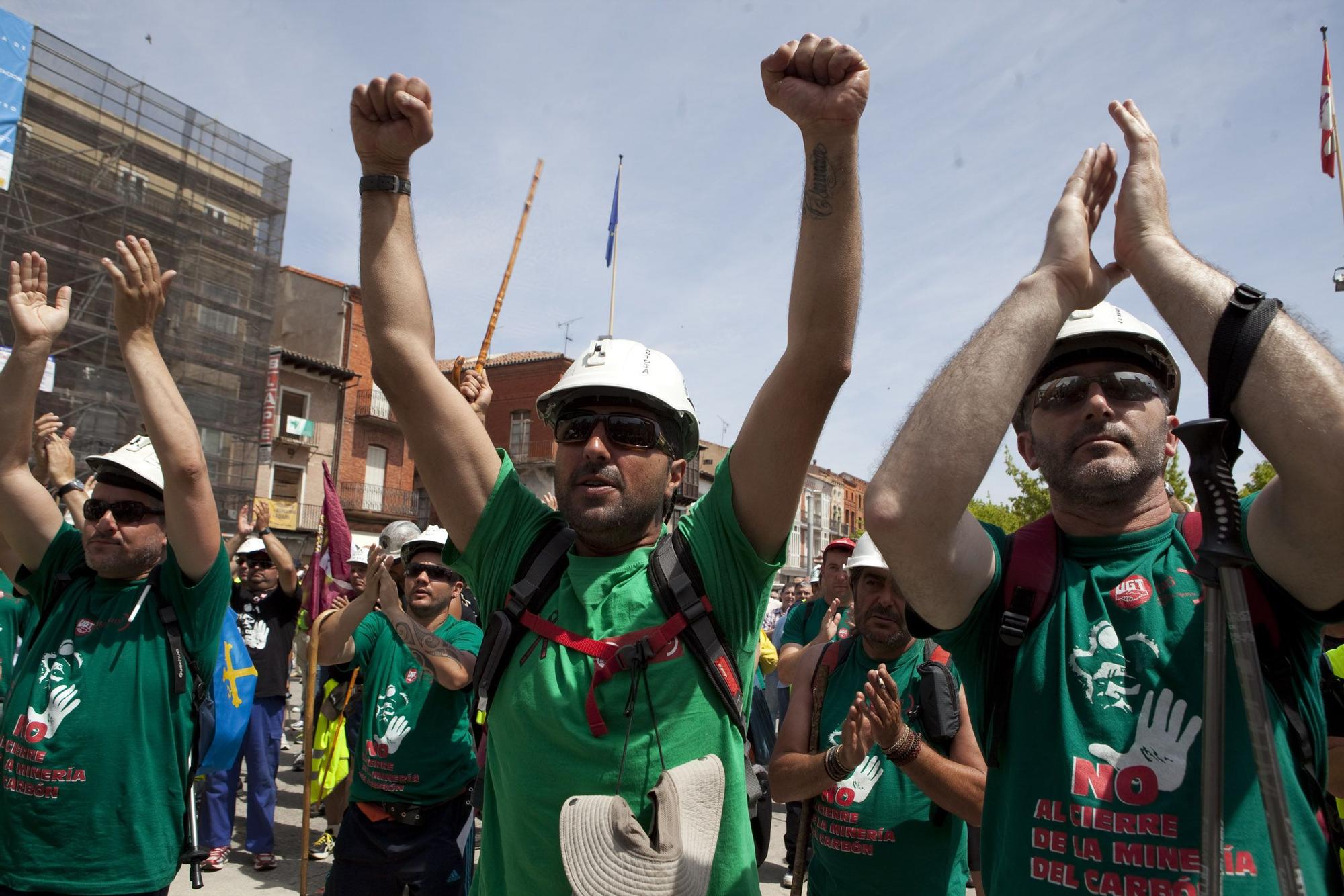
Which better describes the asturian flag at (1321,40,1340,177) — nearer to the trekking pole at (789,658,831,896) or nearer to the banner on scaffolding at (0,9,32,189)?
the trekking pole at (789,658,831,896)

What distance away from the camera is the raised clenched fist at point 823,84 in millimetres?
2104

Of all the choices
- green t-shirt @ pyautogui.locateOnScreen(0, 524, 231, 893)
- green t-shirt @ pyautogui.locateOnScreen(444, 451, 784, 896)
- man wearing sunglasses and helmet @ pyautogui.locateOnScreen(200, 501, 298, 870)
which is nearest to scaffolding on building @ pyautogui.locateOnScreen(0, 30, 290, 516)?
man wearing sunglasses and helmet @ pyautogui.locateOnScreen(200, 501, 298, 870)

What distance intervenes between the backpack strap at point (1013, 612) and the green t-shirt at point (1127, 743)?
2 cm

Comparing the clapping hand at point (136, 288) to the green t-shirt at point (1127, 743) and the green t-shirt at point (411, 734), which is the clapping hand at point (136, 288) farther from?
the green t-shirt at point (1127, 743)

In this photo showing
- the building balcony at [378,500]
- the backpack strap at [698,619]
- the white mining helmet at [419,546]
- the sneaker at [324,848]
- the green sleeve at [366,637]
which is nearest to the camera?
the backpack strap at [698,619]

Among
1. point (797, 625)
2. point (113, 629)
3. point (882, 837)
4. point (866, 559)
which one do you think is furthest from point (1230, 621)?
point (797, 625)

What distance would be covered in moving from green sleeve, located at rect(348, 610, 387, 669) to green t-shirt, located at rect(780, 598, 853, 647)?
11.5 feet

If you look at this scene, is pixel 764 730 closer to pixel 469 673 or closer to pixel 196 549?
pixel 469 673

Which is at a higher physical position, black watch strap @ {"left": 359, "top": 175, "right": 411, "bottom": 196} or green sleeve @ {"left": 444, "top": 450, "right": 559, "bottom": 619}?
black watch strap @ {"left": 359, "top": 175, "right": 411, "bottom": 196}

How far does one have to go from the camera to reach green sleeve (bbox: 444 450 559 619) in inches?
103

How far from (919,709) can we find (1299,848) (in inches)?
77.1

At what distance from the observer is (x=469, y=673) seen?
15.2 ft

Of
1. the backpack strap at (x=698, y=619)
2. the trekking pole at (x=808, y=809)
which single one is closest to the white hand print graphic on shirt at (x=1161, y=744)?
the backpack strap at (x=698, y=619)

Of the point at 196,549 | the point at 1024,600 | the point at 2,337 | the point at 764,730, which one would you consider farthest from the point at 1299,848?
the point at 2,337
